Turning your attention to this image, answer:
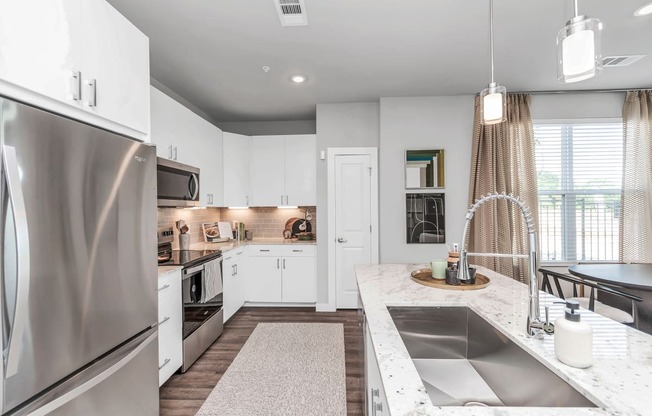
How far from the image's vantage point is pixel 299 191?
14.2 ft

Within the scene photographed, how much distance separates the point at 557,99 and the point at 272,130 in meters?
3.79

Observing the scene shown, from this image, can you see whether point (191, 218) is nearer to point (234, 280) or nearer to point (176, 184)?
point (234, 280)

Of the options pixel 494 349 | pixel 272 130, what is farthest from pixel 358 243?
pixel 494 349

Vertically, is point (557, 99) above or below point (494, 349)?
above

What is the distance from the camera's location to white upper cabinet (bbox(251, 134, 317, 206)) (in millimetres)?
4305

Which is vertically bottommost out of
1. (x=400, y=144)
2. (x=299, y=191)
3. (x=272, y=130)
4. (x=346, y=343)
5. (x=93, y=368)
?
(x=346, y=343)

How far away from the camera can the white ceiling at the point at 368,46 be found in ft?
6.85

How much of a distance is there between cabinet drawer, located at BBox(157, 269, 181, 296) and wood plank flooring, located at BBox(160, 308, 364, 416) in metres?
0.74

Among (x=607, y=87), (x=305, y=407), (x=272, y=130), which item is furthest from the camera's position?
(x=272, y=130)

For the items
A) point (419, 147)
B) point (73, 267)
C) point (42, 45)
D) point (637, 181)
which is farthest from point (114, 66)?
point (637, 181)

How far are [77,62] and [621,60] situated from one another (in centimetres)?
421

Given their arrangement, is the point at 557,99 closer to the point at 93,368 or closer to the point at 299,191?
the point at 299,191

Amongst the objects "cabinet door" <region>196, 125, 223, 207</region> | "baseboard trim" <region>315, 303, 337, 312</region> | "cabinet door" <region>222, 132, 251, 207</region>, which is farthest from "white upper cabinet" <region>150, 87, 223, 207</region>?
"baseboard trim" <region>315, 303, 337, 312</region>

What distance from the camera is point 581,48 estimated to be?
1.01m
